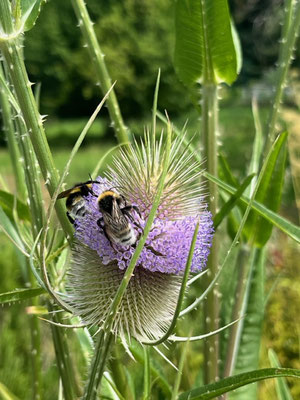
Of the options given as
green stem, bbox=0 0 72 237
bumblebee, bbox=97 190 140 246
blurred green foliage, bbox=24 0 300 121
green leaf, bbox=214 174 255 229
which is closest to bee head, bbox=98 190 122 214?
bumblebee, bbox=97 190 140 246

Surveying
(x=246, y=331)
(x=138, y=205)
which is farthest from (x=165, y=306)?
(x=246, y=331)

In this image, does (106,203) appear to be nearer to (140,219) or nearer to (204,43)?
(140,219)

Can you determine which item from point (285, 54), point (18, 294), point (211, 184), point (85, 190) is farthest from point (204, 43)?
point (18, 294)

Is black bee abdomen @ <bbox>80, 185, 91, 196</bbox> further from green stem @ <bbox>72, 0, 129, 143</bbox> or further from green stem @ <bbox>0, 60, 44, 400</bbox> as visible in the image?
green stem @ <bbox>72, 0, 129, 143</bbox>

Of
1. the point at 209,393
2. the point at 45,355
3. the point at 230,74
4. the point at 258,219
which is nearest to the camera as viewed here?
the point at 209,393

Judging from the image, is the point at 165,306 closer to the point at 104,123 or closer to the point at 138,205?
the point at 138,205

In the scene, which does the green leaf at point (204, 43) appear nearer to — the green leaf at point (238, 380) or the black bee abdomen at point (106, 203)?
the black bee abdomen at point (106, 203)
